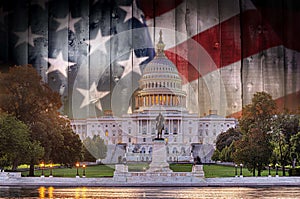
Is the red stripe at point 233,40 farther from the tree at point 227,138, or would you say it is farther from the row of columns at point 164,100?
the row of columns at point 164,100

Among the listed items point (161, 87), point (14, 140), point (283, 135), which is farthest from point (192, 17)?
point (161, 87)

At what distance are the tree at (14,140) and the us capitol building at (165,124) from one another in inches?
1693

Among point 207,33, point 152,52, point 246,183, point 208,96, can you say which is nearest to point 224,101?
point 208,96

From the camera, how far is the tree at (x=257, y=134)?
136ft

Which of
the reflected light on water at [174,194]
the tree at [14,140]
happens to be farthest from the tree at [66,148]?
the reflected light on water at [174,194]

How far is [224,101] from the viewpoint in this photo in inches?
2633

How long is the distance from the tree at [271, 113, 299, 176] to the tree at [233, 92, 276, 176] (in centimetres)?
52

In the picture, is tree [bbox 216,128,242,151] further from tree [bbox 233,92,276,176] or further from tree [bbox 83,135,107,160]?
tree [bbox 233,92,276,176]

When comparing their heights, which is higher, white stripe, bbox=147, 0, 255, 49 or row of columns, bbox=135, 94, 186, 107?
white stripe, bbox=147, 0, 255, 49

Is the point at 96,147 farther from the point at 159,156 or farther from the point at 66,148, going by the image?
the point at 159,156

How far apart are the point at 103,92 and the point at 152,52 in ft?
24.1

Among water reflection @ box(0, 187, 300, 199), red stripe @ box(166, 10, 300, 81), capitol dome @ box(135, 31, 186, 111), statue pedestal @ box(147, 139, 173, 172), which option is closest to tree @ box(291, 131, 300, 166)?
statue pedestal @ box(147, 139, 173, 172)

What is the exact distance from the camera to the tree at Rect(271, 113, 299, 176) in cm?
4219
